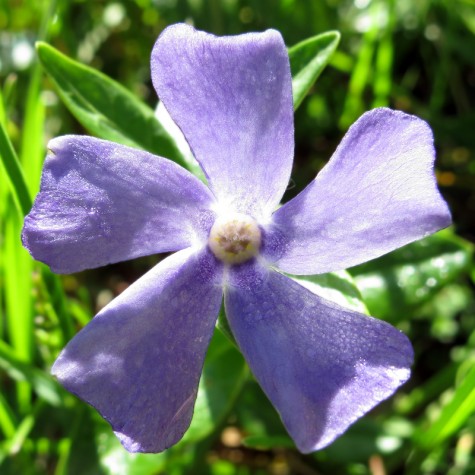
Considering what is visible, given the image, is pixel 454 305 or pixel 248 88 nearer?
pixel 248 88

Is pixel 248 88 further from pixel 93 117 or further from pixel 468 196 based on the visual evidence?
pixel 468 196

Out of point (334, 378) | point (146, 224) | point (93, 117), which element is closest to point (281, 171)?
point (146, 224)

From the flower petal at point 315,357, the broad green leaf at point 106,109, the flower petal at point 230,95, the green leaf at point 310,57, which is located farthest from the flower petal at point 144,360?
the green leaf at point 310,57

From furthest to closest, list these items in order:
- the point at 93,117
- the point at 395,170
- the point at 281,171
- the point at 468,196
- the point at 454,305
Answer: the point at 468,196 → the point at 454,305 → the point at 93,117 → the point at 281,171 → the point at 395,170

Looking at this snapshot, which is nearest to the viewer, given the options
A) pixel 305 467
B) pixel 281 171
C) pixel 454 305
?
pixel 281 171

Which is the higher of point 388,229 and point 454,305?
point 388,229

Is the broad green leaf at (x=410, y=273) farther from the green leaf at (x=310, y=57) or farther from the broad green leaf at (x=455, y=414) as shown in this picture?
the green leaf at (x=310, y=57)

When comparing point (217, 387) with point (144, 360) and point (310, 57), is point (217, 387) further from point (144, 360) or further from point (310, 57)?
point (310, 57)
